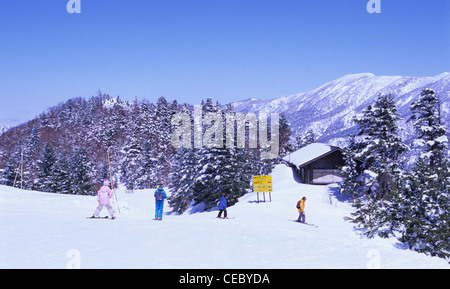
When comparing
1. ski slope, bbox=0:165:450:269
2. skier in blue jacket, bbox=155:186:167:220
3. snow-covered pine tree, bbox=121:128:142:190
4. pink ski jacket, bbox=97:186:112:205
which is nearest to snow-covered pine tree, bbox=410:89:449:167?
skier in blue jacket, bbox=155:186:167:220

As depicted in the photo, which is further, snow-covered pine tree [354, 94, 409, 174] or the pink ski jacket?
snow-covered pine tree [354, 94, 409, 174]

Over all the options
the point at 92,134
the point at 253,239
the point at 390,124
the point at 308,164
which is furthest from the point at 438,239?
the point at 92,134

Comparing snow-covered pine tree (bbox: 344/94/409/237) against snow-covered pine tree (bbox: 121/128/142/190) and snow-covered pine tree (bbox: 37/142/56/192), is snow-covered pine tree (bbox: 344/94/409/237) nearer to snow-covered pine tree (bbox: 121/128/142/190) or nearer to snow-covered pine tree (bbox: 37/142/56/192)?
snow-covered pine tree (bbox: 37/142/56/192)

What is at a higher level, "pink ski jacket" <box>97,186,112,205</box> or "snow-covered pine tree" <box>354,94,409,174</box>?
"snow-covered pine tree" <box>354,94,409,174</box>

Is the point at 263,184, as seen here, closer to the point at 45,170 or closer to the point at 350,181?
the point at 350,181

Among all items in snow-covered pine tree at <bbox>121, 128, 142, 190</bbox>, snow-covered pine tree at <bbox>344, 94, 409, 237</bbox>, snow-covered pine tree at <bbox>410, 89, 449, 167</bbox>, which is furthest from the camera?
snow-covered pine tree at <bbox>121, 128, 142, 190</bbox>

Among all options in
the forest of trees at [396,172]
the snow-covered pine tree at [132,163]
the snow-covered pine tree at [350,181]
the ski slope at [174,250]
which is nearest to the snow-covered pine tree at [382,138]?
the forest of trees at [396,172]

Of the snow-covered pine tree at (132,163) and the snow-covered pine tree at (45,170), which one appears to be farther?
the snow-covered pine tree at (132,163)

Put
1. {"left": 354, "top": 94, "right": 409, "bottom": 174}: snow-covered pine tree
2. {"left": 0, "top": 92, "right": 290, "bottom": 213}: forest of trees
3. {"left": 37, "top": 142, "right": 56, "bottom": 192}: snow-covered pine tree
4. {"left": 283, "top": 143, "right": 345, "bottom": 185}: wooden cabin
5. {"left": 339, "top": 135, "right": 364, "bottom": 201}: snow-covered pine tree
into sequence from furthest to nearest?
{"left": 37, "top": 142, "right": 56, "bottom": 192}: snow-covered pine tree
{"left": 283, "top": 143, "right": 345, "bottom": 185}: wooden cabin
{"left": 0, "top": 92, "right": 290, "bottom": 213}: forest of trees
{"left": 339, "top": 135, "right": 364, "bottom": 201}: snow-covered pine tree
{"left": 354, "top": 94, "right": 409, "bottom": 174}: snow-covered pine tree

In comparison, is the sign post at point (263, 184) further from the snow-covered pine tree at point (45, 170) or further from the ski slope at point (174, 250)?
the snow-covered pine tree at point (45, 170)

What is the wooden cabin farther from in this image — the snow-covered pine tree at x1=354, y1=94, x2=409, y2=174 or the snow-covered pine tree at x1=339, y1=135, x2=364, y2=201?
the snow-covered pine tree at x1=354, y1=94, x2=409, y2=174

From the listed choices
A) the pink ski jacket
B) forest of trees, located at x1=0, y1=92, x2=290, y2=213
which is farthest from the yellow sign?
the pink ski jacket

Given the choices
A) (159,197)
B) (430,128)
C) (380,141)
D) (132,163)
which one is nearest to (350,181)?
(380,141)

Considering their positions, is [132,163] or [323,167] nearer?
[323,167]
